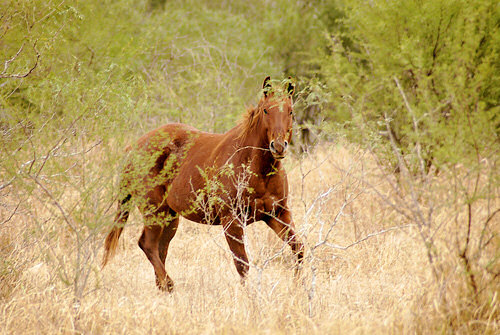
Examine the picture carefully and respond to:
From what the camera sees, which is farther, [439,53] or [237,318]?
[439,53]

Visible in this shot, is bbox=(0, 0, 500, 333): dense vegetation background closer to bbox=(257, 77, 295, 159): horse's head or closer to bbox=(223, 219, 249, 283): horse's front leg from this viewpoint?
bbox=(257, 77, 295, 159): horse's head

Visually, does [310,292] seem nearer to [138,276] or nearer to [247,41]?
→ [138,276]

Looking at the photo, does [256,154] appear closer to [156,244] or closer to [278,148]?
[278,148]

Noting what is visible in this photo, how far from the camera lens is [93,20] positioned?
11125mm

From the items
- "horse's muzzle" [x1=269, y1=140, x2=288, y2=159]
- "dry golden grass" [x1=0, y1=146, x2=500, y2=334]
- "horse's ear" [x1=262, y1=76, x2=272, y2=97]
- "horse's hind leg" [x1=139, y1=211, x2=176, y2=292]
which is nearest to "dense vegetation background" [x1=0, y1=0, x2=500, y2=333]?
"dry golden grass" [x1=0, y1=146, x2=500, y2=334]

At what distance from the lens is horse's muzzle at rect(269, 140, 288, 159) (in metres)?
4.72

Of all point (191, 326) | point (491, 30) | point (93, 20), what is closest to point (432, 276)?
point (191, 326)

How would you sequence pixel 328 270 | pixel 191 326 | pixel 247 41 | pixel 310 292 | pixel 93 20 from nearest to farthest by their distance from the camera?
pixel 191 326 < pixel 310 292 < pixel 328 270 < pixel 93 20 < pixel 247 41

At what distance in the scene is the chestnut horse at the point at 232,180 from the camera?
477 centimetres

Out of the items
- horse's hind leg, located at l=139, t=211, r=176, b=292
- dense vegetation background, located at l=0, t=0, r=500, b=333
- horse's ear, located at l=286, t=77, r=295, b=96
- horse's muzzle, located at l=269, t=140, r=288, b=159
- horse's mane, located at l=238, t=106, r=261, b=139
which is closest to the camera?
dense vegetation background, located at l=0, t=0, r=500, b=333

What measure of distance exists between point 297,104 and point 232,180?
233 inches

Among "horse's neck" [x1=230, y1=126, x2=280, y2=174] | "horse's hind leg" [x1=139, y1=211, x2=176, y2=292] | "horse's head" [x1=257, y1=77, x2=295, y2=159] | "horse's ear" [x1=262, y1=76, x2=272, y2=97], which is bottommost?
"horse's hind leg" [x1=139, y1=211, x2=176, y2=292]

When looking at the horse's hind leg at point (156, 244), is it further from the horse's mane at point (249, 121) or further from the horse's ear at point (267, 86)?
the horse's ear at point (267, 86)

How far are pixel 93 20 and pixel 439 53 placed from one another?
6.84 m
